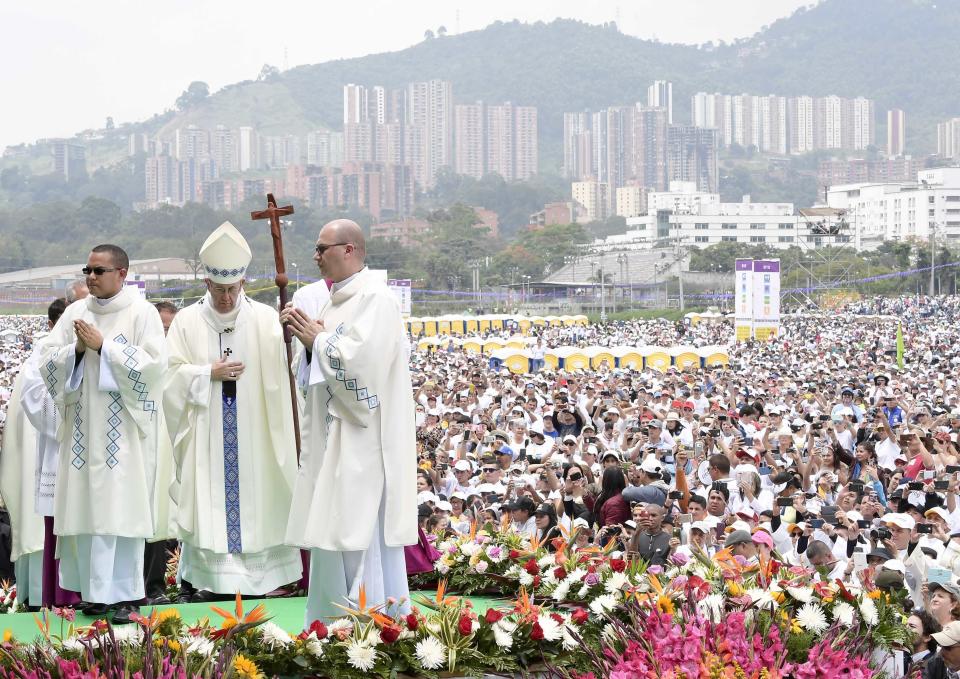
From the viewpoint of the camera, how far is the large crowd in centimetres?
709

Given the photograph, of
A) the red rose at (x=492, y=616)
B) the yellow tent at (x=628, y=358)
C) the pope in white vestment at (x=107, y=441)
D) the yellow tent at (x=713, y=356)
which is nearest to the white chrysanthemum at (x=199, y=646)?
the red rose at (x=492, y=616)

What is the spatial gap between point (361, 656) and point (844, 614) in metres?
1.93

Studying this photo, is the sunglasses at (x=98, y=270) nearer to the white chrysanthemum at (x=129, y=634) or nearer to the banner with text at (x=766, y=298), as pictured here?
the white chrysanthemum at (x=129, y=634)

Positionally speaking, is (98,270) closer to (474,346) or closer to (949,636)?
(949,636)

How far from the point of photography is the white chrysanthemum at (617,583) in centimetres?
535

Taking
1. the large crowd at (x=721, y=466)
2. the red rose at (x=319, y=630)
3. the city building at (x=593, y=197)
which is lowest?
the large crowd at (x=721, y=466)

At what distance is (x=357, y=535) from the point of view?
4980 mm

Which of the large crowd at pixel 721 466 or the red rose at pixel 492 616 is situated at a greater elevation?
the red rose at pixel 492 616

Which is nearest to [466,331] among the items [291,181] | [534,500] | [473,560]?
[534,500]

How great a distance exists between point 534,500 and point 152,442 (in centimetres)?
398

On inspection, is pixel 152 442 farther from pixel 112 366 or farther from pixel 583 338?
pixel 583 338

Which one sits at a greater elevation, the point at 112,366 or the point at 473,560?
the point at 112,366

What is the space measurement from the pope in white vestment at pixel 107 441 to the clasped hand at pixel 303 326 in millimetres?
980

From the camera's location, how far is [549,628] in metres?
4.93
